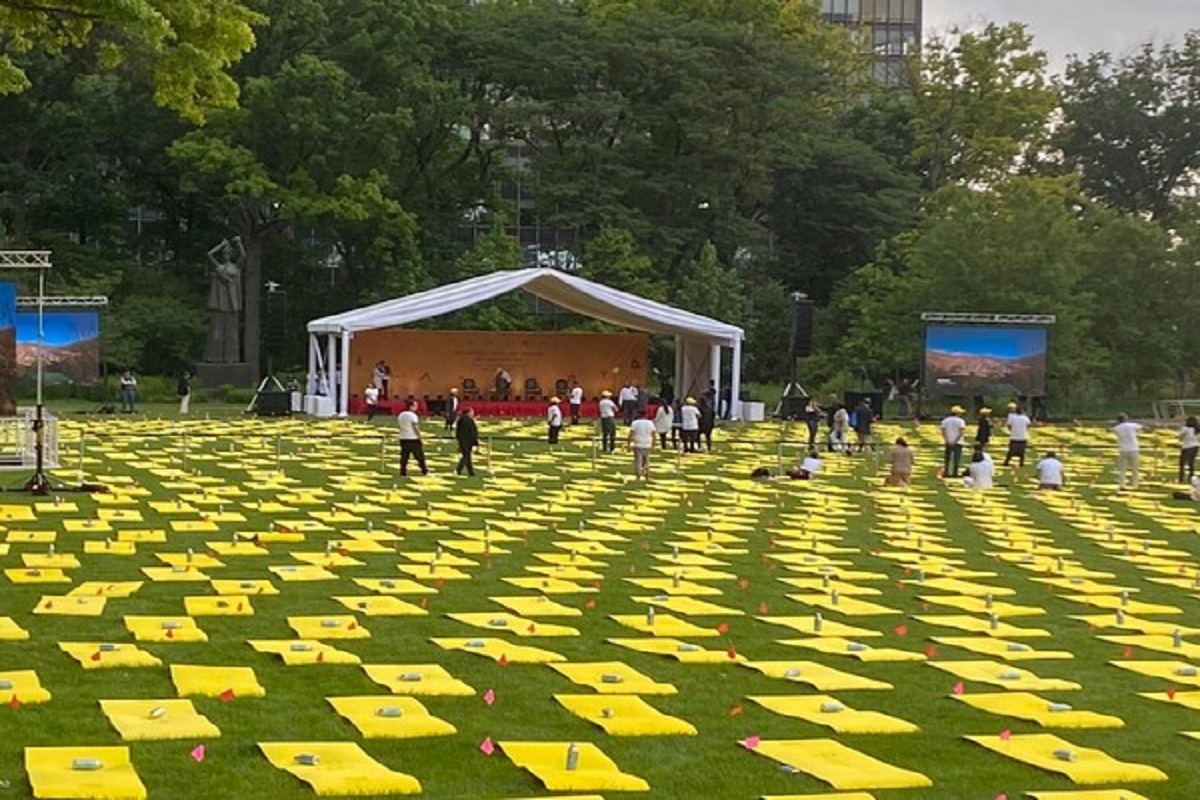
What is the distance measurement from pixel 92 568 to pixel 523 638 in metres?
5.07

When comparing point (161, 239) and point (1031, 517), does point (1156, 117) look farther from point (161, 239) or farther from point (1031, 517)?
point (1031, 517)

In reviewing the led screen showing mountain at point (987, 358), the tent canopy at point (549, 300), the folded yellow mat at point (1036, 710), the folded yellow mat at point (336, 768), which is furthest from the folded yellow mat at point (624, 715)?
the led screen showing mountain at point (987, 358)

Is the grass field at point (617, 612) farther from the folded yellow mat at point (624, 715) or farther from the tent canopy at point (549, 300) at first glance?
the tent canopy at point (549, 300)

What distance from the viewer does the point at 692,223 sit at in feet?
219

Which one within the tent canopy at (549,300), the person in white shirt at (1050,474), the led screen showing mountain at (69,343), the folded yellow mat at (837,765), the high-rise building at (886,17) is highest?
the high-rise building at (886,17)

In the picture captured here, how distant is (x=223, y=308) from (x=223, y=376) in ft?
8.74

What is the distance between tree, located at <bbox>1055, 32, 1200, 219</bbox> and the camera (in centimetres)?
7838

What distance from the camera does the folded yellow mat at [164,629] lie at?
1159 cm

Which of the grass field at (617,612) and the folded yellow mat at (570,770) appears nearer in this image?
the folded yellow mat at (570,770)

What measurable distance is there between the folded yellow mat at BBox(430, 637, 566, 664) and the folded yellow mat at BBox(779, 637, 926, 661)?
202 cm

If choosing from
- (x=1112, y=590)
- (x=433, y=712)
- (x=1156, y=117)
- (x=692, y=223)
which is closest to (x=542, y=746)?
(x=433, y=712)

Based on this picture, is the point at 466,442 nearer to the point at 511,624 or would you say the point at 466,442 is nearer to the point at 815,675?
the point at 511,624

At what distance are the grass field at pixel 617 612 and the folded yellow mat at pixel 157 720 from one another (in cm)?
11

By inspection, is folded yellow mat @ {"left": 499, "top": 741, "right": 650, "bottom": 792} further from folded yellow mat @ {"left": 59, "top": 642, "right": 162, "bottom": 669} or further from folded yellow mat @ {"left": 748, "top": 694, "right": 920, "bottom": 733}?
folded yellow mat @ {"left": 59, "top": 642, "right": 162, "bottom": 669}
